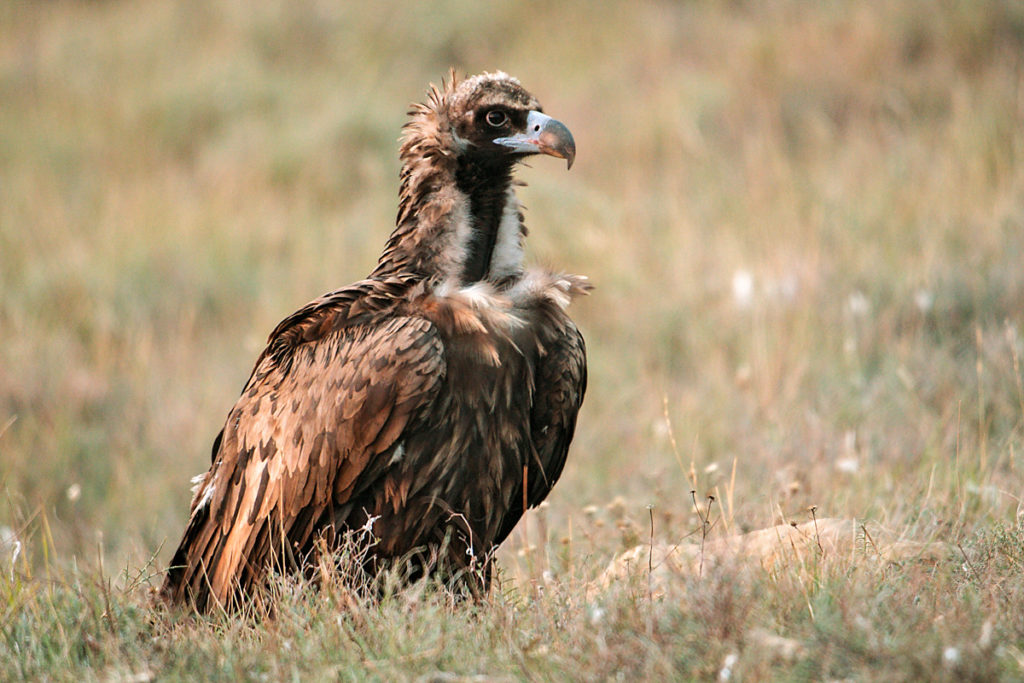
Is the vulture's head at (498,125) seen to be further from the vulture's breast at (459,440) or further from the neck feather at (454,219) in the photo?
the vulture's breast at (459,440)

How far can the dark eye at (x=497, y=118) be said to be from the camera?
384cm

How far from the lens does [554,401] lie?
378 cm

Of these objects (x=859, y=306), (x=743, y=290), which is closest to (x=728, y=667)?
(x=859, y=306)

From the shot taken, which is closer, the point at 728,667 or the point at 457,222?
the point at 728,667

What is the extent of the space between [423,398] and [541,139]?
38.4 inches

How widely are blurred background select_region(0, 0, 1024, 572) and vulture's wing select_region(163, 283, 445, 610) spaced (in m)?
0.66

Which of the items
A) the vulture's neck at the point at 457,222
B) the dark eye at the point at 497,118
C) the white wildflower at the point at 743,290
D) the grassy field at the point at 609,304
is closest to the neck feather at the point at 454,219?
the vulture's neck at the point at 457,222

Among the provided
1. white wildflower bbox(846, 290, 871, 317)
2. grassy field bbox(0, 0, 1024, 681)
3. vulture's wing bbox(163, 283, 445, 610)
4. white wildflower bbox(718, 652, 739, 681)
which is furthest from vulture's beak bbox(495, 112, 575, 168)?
white wildflower bbox(846, 290, 871, 317)

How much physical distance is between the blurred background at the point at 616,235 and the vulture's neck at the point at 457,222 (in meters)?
0.19

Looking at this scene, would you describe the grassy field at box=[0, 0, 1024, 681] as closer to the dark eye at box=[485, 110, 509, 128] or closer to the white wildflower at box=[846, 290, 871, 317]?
the white wildflower at box=[846, 290, 871, 317]

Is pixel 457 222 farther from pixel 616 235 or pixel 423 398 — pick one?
pixel 616 235

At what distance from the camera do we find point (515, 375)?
361 centimetres

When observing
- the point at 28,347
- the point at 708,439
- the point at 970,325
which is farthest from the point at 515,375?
the point at 28,347

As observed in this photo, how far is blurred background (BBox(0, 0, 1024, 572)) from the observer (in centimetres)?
532
